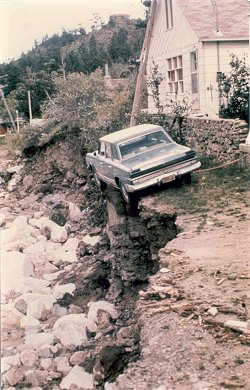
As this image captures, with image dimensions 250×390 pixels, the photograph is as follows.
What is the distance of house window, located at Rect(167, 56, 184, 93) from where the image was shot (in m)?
20.0

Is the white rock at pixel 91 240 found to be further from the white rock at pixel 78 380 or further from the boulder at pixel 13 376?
the white rock at pixel 78 380

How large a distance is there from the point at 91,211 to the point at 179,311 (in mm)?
12289

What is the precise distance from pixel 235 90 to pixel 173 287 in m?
11.1

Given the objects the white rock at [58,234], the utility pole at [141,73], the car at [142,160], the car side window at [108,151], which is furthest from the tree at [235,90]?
the white rock at [58,234]

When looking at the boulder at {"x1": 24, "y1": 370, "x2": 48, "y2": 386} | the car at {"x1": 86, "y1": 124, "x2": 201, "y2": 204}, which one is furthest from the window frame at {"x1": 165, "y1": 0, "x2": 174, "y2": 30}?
the boulder at {"x1": 24, "y1": 370, "x2": 48, "y2": 386}

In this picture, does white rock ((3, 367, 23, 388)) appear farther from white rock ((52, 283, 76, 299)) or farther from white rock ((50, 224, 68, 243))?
white rock ((50, 224, 68, 243))

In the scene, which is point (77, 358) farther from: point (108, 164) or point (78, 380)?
point (108, 164)

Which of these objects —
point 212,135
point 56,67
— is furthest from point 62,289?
point 56,67

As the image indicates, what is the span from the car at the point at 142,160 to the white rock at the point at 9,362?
475 centimetres

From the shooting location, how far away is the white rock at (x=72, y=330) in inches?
368

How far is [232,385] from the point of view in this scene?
4660 mm

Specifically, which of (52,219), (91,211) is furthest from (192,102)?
(52,219)

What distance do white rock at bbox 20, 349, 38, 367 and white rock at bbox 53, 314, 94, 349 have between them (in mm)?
622

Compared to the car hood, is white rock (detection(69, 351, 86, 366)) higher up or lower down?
lower down
